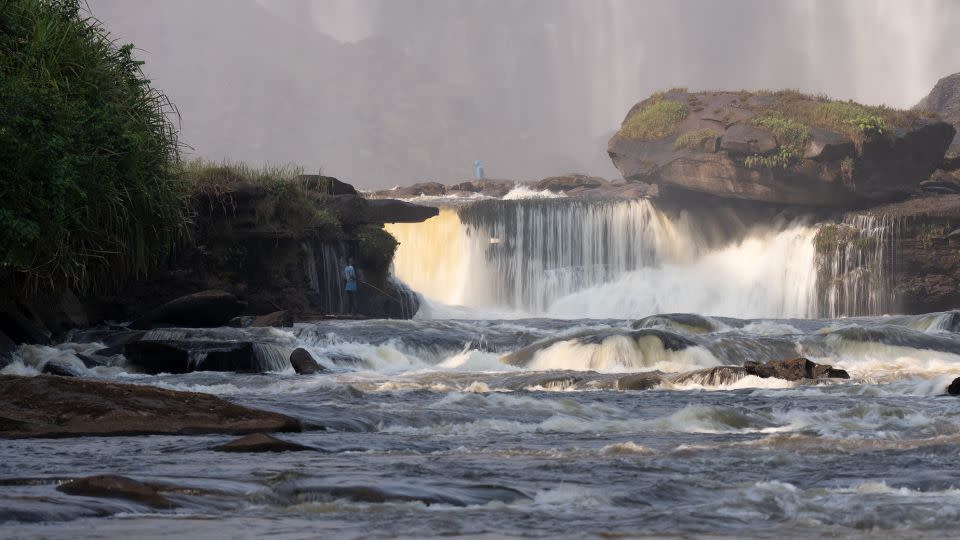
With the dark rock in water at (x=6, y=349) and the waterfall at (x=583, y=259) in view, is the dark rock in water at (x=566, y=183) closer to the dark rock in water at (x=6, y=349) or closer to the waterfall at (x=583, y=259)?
the waterfall at (x=583, y=259)

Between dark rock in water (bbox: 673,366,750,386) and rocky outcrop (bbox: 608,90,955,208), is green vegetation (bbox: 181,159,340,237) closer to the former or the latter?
dark rock in water (bbox: 673,366,750,386)

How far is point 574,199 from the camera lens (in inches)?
1547

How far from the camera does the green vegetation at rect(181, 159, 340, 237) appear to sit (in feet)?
86.4

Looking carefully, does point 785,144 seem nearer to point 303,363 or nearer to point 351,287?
point 351,287

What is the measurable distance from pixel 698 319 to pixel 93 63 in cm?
1115

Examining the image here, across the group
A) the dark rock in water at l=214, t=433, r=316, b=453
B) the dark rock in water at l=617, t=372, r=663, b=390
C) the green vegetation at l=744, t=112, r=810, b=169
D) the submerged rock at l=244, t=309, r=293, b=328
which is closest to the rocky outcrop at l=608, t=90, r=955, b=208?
the green vegetation at l=744, t=112, r=810, b=169

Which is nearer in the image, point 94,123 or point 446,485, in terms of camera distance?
point 446,485

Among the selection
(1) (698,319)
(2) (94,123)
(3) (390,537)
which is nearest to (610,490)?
(3) (390,537)

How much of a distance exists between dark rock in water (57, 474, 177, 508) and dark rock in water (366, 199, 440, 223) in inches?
932

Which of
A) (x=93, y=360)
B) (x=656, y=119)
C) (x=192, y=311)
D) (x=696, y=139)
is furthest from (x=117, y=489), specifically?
(x=656, y=119)

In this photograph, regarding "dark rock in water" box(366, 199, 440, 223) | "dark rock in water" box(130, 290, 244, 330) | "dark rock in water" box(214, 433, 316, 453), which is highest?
"dark rock in water" box(366, 199, 440, 223)

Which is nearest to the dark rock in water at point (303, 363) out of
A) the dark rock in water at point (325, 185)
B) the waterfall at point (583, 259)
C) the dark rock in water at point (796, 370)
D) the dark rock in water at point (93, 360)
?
the dark rock in water at point (93, 360)

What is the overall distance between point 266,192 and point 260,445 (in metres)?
18.3

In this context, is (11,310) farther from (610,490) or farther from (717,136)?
(717,136)
